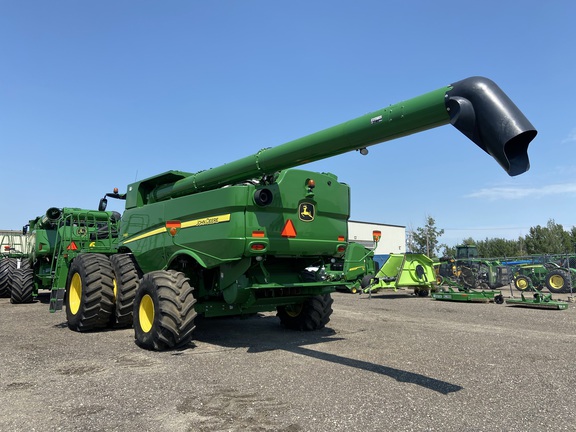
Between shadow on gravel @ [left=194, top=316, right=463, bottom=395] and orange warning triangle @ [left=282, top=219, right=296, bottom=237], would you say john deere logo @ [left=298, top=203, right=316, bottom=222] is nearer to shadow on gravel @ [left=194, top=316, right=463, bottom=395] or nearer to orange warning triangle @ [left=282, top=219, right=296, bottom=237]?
orange warning triangle @ [left=282, top=219, right=296, bottom=237]

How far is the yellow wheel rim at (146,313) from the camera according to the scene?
7.23 metres

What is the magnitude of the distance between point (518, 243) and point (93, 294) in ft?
246

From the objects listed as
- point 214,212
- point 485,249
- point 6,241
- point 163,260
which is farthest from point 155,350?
point 485,249

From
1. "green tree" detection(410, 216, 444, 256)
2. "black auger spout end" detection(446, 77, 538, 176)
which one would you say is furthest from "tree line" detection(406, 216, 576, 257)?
"black auger spout end" detection(446, 77, 538, 176)

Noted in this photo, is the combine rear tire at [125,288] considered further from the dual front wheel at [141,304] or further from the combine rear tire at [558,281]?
the combine rear tire at [558,281]

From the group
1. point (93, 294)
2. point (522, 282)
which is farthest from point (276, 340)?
point (522, 282)

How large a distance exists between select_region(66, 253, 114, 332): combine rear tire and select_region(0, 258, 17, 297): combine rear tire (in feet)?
31.1

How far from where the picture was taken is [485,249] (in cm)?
7544

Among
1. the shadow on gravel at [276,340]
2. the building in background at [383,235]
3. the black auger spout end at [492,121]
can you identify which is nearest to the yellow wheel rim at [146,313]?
the shadow on gravel at [276,340]

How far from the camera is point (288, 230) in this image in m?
7.02

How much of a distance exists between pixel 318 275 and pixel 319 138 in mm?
3323

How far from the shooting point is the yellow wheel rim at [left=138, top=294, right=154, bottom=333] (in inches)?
285

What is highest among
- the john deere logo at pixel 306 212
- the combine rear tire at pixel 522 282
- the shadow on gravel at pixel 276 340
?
the john deere logo at pixel 306 212

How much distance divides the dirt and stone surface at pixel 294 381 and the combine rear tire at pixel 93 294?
314 mm
